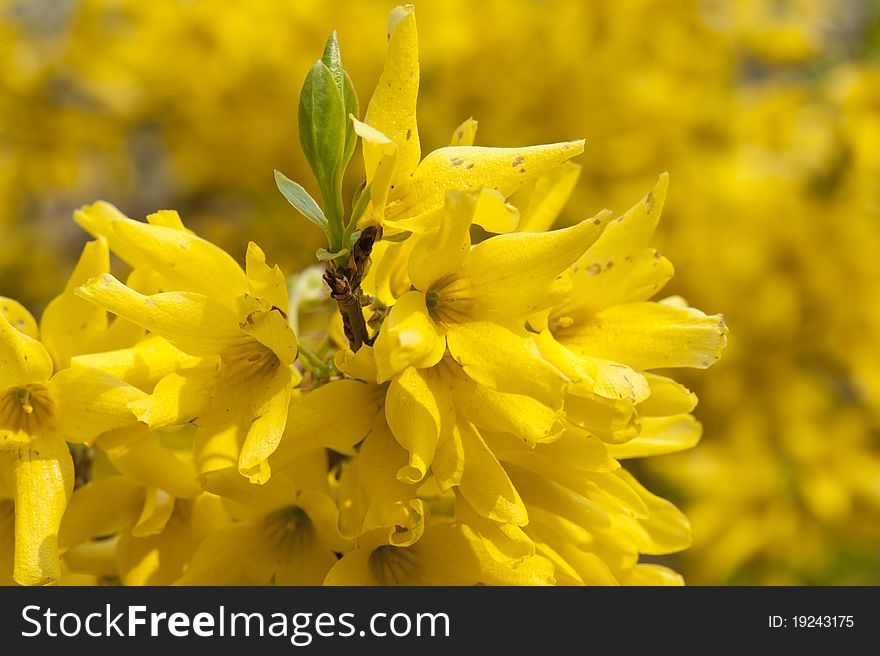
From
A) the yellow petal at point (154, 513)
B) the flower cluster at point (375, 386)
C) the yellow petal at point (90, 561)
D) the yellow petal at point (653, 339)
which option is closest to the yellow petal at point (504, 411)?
the flower cluster at point (375, 386)

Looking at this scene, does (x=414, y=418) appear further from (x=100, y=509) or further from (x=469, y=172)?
(x=100, y=509)

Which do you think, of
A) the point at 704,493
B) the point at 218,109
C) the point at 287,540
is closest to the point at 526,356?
the point at 287,540

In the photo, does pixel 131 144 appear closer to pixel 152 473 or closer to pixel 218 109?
pixel 218 109

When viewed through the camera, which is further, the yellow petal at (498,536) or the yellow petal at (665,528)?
the yellow petal at (665,528)

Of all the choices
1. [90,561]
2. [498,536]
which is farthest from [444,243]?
[90,561]

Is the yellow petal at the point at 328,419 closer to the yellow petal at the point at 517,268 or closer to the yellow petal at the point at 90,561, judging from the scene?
the yellow petal at the point at 517,268
